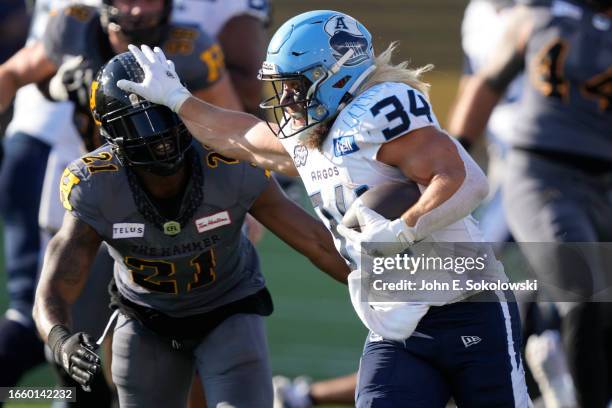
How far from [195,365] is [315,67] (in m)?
1.26

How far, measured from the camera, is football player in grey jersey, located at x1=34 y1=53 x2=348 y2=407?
14.9 ft

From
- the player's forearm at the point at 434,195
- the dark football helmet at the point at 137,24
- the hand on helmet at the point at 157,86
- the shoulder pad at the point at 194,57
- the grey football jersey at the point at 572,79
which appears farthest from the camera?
the grey football jersey at the point at 572,79

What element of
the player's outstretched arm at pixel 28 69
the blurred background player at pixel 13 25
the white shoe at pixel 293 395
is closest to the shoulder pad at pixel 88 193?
the player's outstretched arm at pixel 28 69

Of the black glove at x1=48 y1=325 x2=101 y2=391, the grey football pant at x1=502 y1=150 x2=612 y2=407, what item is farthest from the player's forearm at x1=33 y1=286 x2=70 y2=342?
the grey football pant at x1=502 y1=150 x2=612 y2=407

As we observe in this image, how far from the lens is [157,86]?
448 centimetres

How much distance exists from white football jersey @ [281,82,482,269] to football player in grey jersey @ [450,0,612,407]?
2.06 meters

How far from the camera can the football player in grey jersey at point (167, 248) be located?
4547 mm

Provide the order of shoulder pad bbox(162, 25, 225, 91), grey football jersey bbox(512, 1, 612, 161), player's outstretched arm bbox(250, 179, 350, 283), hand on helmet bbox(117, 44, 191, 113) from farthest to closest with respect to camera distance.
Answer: grey football jersey bbox(512, 1, 612, 161)
shoulder pad bbox(162, 25, 225, 91)
player's outstretched arm bbox(250, 179, 350, 283)
hand on helmet bbox(117, 44, 191, 113)

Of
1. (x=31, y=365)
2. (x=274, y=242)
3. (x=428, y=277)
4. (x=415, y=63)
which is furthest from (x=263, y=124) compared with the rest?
(x=415, y=63)

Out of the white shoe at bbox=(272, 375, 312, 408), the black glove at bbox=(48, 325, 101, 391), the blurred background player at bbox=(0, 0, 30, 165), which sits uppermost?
the black glove at bbox=(48, 325, 101, 391)

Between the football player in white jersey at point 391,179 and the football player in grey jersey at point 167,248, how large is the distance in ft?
1.31

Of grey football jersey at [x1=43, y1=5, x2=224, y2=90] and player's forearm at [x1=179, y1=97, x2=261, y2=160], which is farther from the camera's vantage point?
grey football jersey at [x1=43, y1=5, x2=224, y2=90]

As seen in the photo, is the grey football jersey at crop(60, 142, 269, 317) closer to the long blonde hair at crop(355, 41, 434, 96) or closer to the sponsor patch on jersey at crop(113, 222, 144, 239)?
the sponsor patch on jersey at crop(113, 222, 144, 239)

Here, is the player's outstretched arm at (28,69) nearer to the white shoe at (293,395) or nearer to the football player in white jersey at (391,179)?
the white shoe at (293,395)
